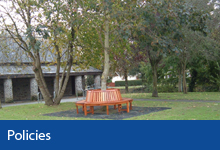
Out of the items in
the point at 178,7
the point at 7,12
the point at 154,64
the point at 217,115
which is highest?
the point at 7,12

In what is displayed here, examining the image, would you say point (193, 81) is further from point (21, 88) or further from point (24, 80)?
point (21, 88)

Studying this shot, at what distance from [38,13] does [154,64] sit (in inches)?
357

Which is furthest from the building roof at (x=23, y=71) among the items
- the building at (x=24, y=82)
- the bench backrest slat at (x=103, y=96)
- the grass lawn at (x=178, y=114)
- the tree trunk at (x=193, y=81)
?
the tree trunk at (x=193, y=81)

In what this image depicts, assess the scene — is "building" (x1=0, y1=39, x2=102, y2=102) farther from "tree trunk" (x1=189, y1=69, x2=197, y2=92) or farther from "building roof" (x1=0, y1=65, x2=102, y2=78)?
"tree trunk" (x1=189, y1=69, x2=197, y2=92)

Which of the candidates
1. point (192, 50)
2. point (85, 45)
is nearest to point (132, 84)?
point (192, 50)

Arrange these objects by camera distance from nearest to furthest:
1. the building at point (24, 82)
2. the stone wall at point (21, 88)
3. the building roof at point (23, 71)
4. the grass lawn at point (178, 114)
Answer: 1. the grass lawn at point (178, 114)
2. the building roof at point (23, 71)
3. the building at point (24, 82)
4. the stone wall at point (21, 88)

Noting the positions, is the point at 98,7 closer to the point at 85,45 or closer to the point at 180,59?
the point at 85,45

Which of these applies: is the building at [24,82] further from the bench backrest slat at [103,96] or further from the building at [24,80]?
the bench backrest slat at [103,96]

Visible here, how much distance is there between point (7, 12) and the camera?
49.9 feet

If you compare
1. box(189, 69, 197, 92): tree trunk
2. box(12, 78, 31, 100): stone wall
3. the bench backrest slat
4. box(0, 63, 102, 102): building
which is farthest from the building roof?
box(189, 69, 197, 92): tree trunk

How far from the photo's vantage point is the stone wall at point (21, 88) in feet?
87.3

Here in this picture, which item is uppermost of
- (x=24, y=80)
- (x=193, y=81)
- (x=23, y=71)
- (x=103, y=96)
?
(x=23, y=71)

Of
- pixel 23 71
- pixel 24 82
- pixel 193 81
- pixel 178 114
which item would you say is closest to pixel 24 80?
pixel 24 82

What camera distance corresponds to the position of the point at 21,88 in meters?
27.0
